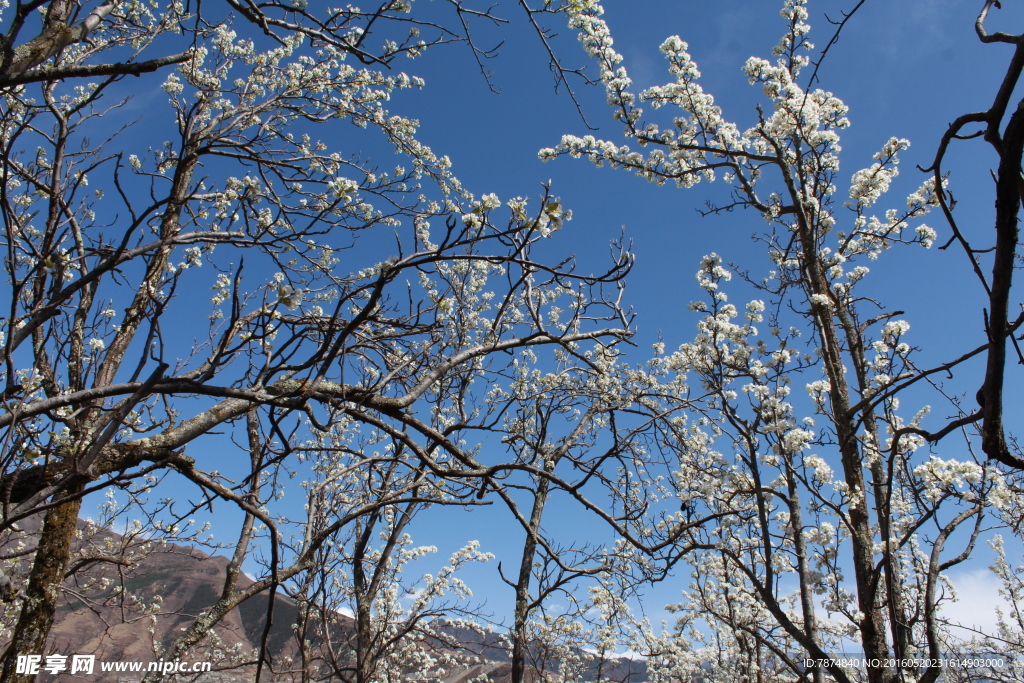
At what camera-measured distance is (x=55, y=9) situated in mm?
2658

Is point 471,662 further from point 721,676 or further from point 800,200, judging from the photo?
point 800,200

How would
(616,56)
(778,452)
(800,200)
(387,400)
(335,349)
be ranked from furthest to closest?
1. (616,56)
2. (800,200)
3. (778,452)
4. (387,400)
5. (335,349)

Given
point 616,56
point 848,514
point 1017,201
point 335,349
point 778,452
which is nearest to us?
point 1017,201

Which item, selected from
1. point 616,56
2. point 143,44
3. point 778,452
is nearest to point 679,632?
point 778,452

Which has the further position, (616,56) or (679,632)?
(679,632)

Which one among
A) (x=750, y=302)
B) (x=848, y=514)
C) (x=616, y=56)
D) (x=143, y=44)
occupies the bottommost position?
(x=848, y=514)

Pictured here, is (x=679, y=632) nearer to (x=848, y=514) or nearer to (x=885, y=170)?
(x=848, y=514)

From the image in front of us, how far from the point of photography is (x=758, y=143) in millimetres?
7547

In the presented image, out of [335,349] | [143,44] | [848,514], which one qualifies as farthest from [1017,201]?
[143,44]

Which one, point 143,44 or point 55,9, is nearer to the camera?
point 55,9

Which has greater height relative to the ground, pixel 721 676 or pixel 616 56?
pixel 616 56

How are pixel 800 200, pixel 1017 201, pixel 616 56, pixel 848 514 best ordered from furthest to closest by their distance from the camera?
pixel 616 56 < pixel 800 200 < pixel 848 514 < pixel 1017 201

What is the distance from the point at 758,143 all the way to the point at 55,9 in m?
7.87

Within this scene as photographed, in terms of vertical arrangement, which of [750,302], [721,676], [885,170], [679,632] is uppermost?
[885,170]
